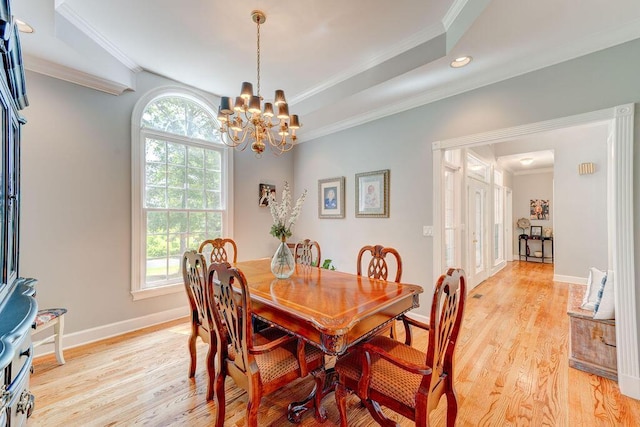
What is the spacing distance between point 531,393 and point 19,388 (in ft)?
9.83

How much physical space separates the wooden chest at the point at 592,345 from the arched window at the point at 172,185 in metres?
4.01

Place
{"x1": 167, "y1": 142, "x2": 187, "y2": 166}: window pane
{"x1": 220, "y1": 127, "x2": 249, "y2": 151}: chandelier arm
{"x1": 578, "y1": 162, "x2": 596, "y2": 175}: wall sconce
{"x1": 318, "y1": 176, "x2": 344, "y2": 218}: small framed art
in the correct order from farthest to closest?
1. {"x1": 578, "y1": 162, "x2": 596, "y2": 175}: wall sconce
2. {"x1": 318, "y1": 176, "x2": 344, "y2": 218}: small framed art
3. {"x1": 167, "y1": 142, "x2": 187, "y2": 166}: window pane
4. {"x1": 220, "y1": 127, "x2": 249, "y2": 151}: chandelier arm

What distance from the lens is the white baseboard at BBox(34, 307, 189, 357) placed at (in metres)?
2.62

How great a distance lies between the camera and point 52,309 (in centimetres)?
246

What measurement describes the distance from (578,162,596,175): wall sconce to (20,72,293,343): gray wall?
6.87 metres

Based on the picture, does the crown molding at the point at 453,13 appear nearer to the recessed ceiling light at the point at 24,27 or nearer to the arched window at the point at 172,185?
the arched window at the point at 172,185

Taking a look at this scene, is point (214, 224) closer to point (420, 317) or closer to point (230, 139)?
point (230, 139)

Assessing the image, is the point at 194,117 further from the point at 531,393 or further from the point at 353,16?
the point at 531,393

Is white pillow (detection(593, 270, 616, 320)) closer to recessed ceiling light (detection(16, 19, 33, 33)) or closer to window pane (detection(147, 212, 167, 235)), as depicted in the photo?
window pane (detection(147, 212, 167, 235))

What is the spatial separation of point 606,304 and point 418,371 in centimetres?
221

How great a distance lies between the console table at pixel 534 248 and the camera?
714cm

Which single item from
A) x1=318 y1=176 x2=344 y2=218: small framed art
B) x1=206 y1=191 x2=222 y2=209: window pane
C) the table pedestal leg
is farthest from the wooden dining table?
x1=318 y1=176 x2=344 y2=218: small framed art

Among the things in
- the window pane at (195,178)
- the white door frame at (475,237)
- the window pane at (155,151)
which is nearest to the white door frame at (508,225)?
the white door frame at (475,237)

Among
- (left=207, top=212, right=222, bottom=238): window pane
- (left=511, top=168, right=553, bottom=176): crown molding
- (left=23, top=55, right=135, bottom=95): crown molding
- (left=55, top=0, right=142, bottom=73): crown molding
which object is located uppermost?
(left=55, top=0, right=142, bottom=73): crown molding
